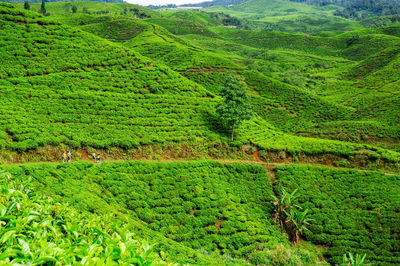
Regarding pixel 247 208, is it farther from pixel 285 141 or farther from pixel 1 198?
pixel 1 198

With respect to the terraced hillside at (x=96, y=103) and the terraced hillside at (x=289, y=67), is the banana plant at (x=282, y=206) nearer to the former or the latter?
the terraced hillside at (x=96, y=103)

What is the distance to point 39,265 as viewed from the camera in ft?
13.6

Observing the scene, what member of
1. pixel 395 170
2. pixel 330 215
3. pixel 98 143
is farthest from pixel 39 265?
pixel 395 170

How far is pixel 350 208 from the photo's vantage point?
28.1 metres

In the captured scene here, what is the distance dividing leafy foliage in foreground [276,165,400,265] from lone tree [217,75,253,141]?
8.86 m

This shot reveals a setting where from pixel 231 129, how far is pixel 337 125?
2604 centimetres

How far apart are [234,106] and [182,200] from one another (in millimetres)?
16123

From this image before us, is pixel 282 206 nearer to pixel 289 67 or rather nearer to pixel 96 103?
pixel 96 103

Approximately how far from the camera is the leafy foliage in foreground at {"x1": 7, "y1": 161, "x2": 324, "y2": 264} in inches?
786

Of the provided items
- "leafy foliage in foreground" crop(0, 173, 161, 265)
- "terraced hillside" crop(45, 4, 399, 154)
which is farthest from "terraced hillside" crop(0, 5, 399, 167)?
"leafy foliage in foreground" crop(0, 173, 161, 265)

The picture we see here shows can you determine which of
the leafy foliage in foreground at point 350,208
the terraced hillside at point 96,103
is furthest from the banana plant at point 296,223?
the terraced hillside at point 96,103

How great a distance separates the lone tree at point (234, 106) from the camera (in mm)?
34912

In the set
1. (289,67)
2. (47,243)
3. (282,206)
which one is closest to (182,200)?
(282,206)

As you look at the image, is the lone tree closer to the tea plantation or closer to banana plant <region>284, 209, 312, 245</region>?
the tea plantation
